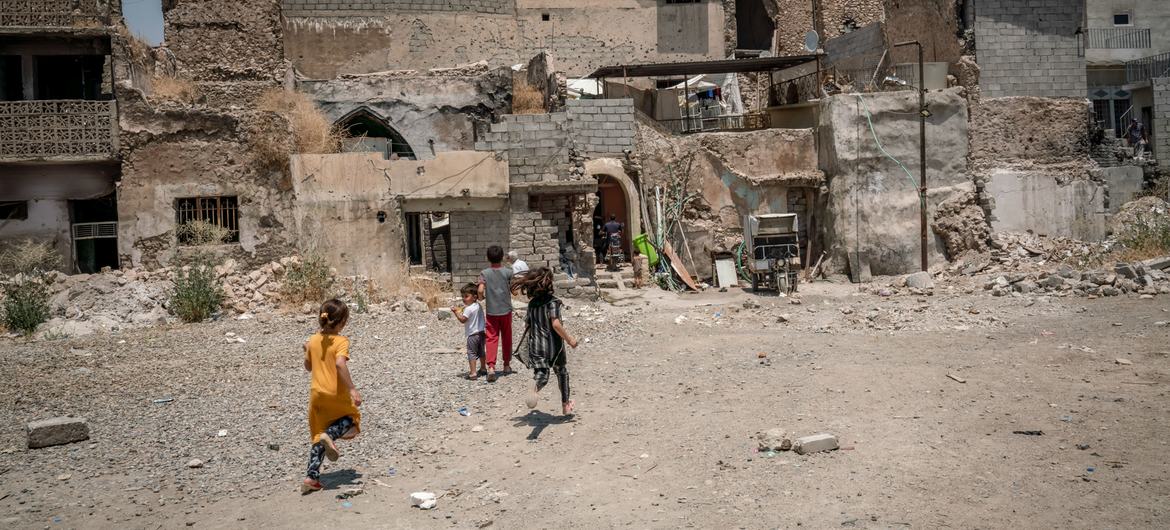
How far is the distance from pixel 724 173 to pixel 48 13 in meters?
13.9

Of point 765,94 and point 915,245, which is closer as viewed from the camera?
point 915,245

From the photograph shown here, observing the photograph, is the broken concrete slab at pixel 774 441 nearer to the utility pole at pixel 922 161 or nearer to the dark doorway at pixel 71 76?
the utility pole at pixel 922 161

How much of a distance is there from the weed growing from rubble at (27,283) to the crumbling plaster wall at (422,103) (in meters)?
6.82

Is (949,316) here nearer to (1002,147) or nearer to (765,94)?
(1002,147)

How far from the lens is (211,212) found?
1722 cm

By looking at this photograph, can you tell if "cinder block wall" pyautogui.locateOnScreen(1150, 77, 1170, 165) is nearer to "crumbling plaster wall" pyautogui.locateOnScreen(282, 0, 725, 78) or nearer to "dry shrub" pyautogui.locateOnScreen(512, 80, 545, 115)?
"crumbling plaster wall" pyautogui.locateOnScreen(282, 0, 725, 78)

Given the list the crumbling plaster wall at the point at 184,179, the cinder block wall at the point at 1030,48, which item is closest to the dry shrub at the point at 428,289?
the crumbling plaster wall at the point at 184,179

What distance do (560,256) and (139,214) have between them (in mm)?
7740

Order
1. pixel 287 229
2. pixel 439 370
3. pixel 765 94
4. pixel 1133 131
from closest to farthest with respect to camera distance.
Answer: pixel 439 370
pixel 287 229
pixel 1133 131
pixel 765 94

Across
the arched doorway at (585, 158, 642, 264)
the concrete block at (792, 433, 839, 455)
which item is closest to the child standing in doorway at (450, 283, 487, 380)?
the concrete block at (792, 433, 839, 455)

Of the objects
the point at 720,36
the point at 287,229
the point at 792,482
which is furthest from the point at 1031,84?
the point at 792,482

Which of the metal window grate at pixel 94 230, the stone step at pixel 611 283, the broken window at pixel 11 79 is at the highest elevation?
the broken window at pixel 11 79

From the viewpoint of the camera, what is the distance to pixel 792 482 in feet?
19.1

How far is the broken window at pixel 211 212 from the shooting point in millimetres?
17109
